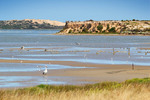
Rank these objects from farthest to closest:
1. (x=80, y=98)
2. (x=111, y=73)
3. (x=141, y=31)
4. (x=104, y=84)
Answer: (x=141, y=31)
(x=111, y=73)
(x=104, y=84)
(x=80, y=98)

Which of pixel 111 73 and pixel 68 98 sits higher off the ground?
pixel 68 98

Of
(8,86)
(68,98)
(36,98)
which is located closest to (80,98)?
(68,98)

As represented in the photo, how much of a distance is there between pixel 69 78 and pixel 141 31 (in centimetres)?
16812

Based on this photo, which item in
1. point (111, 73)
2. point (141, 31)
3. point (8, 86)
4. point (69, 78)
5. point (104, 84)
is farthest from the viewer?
point (141, 31)

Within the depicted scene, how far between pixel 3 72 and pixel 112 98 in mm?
17131

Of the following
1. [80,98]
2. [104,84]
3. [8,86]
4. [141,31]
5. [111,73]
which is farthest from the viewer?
[141,31]

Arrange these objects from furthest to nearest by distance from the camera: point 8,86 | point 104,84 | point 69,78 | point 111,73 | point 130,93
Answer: point 111,73, point 69,78, point 8,86, point 104,84, point 130,93

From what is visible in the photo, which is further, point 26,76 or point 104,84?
point 26,76

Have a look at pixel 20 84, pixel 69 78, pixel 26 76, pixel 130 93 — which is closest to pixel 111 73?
pixel 69 78

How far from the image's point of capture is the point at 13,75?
2805 centimetres

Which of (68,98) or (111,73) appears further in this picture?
(111,73)

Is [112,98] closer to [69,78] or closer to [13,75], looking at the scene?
[69,78]

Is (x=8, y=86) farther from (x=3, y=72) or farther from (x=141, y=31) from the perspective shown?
(x=141, y=31)

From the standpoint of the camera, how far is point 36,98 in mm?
14289
